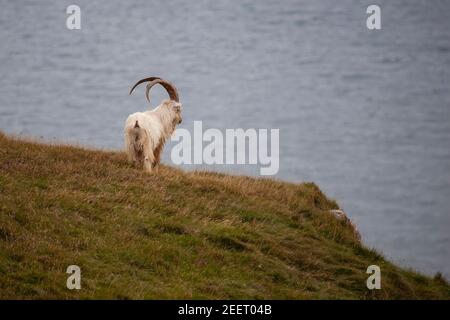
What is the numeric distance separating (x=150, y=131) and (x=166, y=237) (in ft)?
15.8

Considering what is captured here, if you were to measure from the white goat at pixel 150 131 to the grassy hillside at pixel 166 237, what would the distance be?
0.47 meters

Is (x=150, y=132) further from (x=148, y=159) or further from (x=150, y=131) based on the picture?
(x=148, y=159)

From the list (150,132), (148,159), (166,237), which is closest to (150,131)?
(150,132)

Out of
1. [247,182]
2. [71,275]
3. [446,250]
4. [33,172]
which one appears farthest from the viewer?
[446,250]

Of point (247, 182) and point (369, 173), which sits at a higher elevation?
point (369, 173)

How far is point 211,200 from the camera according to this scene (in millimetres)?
23781

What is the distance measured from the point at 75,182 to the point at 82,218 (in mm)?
2281

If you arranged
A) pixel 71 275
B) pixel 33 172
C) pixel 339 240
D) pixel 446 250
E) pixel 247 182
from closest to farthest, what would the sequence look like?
pixel 71 275
pixel 33 172
pixel 339 240
pixel 247 182
pixel 446 250

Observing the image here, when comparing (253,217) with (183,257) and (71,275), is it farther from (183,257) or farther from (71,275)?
(71,275)

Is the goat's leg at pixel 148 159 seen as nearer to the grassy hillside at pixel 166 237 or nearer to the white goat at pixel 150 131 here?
the white goat at pixel 150 131

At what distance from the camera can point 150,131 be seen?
2514 cm

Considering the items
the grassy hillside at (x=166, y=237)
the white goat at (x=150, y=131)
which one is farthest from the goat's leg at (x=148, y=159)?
the grassy hillside at (x=166, y=237)

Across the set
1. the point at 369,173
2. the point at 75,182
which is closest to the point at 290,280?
the point at 75,182

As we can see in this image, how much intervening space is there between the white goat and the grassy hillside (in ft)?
1.53
